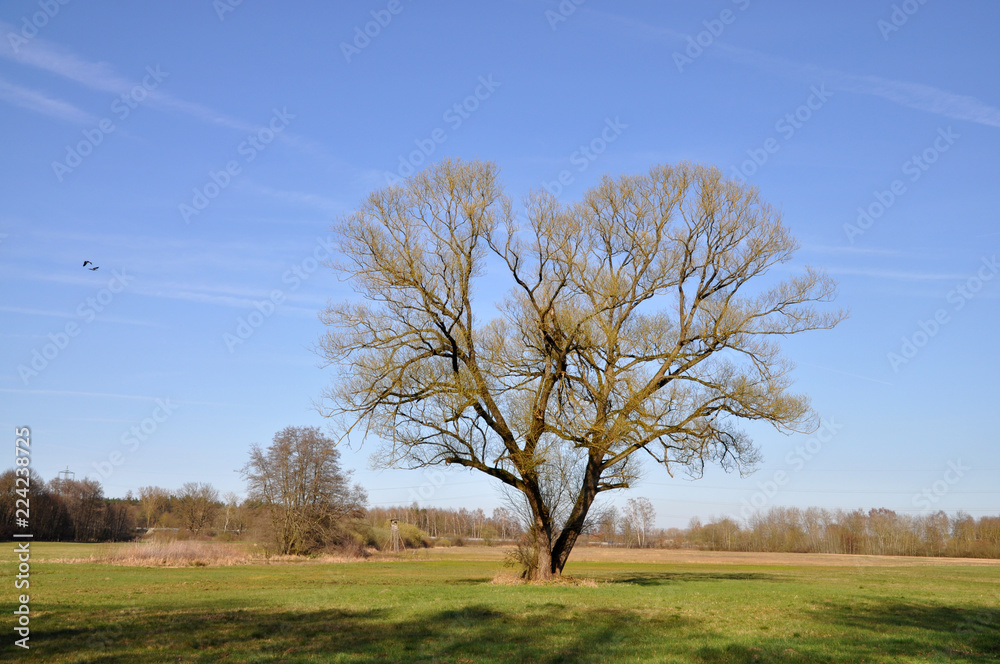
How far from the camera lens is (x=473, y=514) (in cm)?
15938

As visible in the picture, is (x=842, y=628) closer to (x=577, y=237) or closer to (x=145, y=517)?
(x=577, y=237)

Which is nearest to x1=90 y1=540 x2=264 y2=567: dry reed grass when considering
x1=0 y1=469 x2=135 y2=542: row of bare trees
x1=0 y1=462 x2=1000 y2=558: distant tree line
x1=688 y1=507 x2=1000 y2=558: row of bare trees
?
x1=0 y1=462 x2=1000 y2=558: distant tree line

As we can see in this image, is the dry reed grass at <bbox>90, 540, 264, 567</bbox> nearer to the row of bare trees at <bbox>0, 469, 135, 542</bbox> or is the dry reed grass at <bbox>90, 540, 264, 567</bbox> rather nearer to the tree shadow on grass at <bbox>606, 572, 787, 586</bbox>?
the tree shadow on grass at <bbox>606, 572, 787, 586</bbox>

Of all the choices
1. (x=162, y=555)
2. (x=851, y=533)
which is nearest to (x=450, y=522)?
(x=851, y=533)

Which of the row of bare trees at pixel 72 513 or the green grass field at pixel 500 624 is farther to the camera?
the row of bare trees at pixel 72 513

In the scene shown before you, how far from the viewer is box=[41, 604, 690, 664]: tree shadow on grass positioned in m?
10.5

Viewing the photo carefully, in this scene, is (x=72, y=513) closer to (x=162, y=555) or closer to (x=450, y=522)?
(x=162, y=555)

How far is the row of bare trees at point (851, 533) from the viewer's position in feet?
271

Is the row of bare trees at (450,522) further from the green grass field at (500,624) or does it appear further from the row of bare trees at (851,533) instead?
the green grass field at (500,624)

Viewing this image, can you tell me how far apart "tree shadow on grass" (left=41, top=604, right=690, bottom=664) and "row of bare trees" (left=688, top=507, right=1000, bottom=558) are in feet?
269

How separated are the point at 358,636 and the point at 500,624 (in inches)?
121

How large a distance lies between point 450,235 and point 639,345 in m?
7.43

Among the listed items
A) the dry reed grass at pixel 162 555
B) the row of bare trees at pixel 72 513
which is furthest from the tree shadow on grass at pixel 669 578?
the row of bare trees at pixel 72 513

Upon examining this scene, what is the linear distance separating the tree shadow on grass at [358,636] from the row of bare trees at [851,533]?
8193 centimetres
